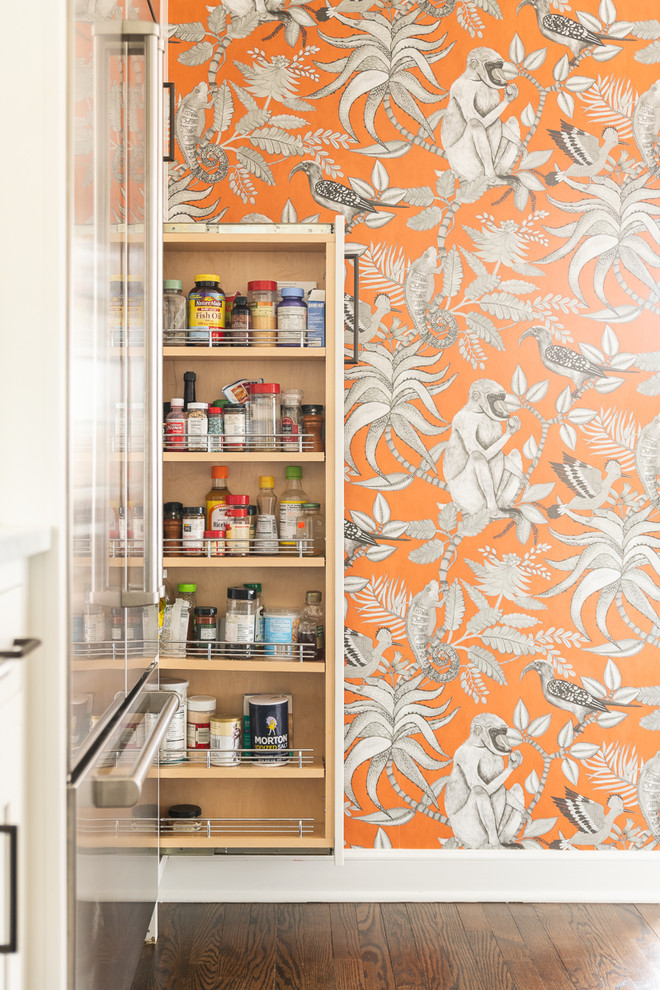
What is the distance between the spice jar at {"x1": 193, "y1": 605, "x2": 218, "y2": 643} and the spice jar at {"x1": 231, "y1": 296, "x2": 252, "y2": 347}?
719 millimetres

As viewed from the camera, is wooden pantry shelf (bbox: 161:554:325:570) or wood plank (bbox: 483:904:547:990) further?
wooden pantry shelf (bbox: 161:554:325:570)

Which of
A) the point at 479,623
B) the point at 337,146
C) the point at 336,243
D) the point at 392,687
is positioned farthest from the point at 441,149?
the point at 392,687

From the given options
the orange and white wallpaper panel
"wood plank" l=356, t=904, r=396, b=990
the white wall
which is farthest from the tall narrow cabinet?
the white wall

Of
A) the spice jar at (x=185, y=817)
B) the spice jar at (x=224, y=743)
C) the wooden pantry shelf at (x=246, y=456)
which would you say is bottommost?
the spice jar at (x=185, y=817)

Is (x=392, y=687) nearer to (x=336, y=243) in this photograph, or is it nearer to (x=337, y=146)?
(x=336, y=243)

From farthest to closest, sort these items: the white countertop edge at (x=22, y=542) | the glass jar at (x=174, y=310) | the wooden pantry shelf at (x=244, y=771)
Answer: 1. the glass jar at (x=174, y=310)
2. the wooden pantry shelf at (x=244, y=771)
3. the white countertop edge at (x=22, y=542)

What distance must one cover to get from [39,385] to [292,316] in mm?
1200

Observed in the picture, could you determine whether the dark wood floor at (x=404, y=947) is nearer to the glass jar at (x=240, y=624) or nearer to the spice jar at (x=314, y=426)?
the glass jar at (x=240, y=624)

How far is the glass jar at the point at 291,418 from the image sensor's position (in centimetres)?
Result: 221

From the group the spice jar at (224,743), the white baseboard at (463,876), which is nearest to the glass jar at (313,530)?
the spice jar at (224,743)

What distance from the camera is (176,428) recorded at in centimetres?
220

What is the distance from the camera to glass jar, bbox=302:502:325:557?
7.23ft

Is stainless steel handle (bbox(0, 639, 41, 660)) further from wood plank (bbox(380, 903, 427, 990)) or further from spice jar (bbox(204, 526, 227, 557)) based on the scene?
wood plank (bbox(380, 903, 427, 990))

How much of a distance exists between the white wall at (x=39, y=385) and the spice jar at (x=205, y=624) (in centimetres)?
114
